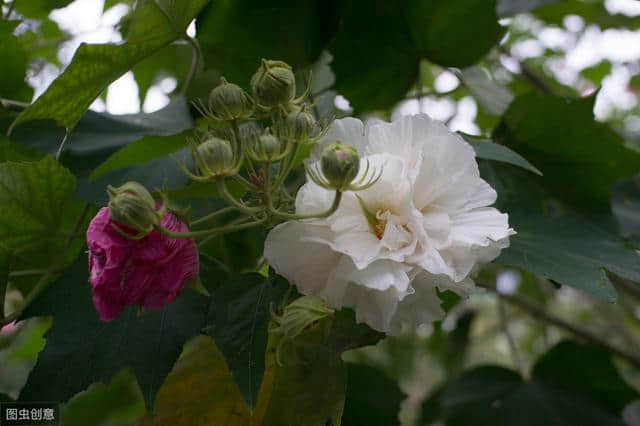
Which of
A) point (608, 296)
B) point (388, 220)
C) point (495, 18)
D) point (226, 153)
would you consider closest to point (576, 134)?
point (495, 18)

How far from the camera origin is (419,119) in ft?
1.64

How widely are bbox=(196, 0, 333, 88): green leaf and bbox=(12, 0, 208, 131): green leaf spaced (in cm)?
14

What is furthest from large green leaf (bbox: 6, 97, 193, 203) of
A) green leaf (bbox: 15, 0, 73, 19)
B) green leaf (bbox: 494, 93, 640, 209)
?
green leaf (bbox: 494, 93, 640, 209)

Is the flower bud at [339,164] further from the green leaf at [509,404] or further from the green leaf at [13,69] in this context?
the green leaf at [509,404]

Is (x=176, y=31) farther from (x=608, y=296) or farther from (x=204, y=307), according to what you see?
(x=608, y=296)

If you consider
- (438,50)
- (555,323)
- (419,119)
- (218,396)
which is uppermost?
(419,119)

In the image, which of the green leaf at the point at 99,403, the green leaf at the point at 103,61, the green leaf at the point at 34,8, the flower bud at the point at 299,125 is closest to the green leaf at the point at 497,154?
the flower bud at the point at 299,125

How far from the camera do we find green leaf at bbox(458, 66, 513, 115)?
935 mm

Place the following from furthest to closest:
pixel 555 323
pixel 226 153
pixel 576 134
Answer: pixel 555 323
pixel 576 134
pixel 226 153

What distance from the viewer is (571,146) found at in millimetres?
809

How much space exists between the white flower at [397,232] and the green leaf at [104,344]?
0.56 feet

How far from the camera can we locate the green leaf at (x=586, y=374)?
3.27 ft

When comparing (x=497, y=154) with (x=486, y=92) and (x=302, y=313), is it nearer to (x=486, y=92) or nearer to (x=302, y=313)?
(x=302, y=313)

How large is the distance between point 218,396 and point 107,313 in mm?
195
